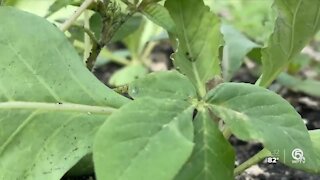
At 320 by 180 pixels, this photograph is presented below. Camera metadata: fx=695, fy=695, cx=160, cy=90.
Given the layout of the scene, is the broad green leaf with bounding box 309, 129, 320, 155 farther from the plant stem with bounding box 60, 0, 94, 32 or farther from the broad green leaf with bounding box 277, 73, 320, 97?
the broad green leaf with bounding box 277, 73, 320, 97

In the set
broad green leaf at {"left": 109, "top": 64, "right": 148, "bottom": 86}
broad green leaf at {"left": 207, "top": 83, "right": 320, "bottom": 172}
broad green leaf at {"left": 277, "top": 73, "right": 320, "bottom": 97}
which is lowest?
broad green leaf at {"left": 109, "top": 64, "right": 148, "bottom": 86}

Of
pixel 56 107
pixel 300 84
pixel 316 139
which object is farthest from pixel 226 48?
pixel 56 107

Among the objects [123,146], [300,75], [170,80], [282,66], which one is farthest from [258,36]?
[123,146]

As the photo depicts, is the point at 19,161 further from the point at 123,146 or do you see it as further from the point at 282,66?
the point at 282,66

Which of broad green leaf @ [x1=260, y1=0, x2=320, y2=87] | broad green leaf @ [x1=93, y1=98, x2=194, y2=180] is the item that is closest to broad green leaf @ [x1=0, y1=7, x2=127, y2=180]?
broad green leaf @ [x1=93, y1=98, x2=194, y2=180]

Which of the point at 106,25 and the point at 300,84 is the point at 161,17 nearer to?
the point at 106,25

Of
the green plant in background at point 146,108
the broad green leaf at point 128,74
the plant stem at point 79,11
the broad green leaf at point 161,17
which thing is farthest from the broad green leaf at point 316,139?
the broad green leaf at point 128,74

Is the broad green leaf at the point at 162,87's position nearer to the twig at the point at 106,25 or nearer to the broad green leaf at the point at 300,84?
the twig at the point at 106,25
